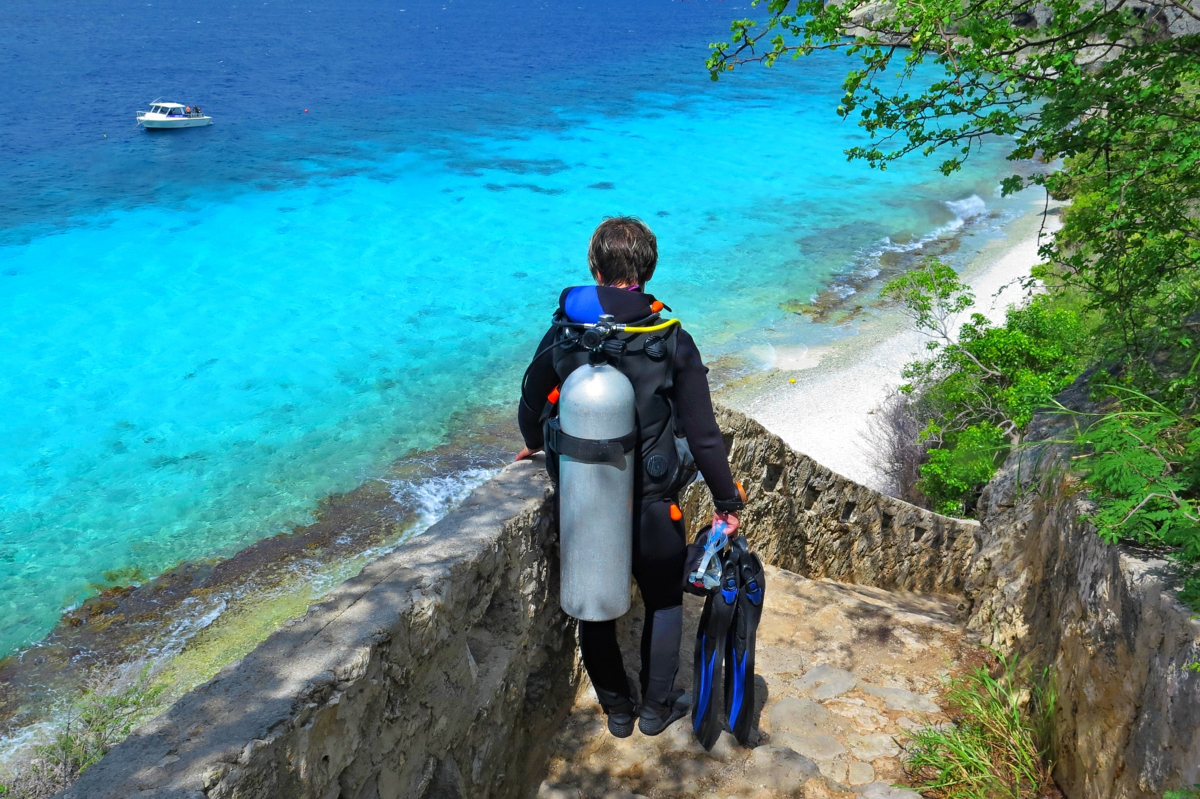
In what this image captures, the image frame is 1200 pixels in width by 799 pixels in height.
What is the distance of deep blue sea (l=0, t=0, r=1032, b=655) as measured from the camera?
632 inches

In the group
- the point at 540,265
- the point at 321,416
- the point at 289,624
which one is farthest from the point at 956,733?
the point at 540,265

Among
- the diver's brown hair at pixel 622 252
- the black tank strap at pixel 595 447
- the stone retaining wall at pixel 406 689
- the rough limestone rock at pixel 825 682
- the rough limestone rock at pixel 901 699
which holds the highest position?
the diver's brown hair at pixel 622 252

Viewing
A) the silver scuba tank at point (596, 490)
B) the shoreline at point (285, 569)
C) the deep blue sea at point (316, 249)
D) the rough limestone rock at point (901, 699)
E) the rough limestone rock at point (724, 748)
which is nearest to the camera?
the silver scuba tank at point (596, 490)

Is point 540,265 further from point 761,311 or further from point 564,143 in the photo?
point 564,143

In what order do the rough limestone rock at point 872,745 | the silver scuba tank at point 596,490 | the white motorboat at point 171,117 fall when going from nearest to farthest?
the silver scuba tank at point 596,490
the rough limestone rock at point 872,745
the white motorboat at point 171,117

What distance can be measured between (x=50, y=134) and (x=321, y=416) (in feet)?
95.4

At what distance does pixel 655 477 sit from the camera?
308 centimetres

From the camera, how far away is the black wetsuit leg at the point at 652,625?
3186 millimetres

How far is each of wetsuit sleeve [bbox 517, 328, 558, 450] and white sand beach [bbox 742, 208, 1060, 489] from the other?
12.4 m

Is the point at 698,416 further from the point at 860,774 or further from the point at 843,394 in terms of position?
the point at 843,394

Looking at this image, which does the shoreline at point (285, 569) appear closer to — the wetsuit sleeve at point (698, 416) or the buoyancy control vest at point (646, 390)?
the buoyancy control vest at point (646, 390)

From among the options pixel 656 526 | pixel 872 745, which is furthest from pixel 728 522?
pixel 872 745

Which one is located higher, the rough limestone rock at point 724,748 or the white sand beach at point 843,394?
the rough limestone rock at point 724,748

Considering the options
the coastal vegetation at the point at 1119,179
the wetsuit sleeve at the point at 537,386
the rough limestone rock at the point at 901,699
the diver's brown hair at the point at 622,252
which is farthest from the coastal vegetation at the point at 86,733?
the coastal vegetation at the point at 1119,179
